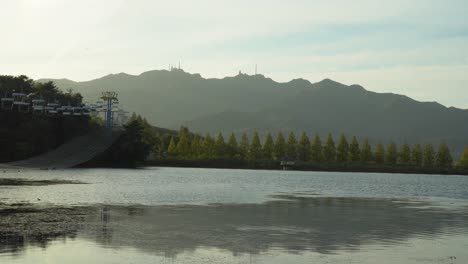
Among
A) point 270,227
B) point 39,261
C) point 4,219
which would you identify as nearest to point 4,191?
point 4,219

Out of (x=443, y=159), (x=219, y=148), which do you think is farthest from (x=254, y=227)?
(x=443, y=159)

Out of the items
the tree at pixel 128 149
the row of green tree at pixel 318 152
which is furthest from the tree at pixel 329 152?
the tree at pixel 128 149

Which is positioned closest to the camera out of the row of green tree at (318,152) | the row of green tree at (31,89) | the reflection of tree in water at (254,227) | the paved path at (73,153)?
the reflection of tree in water at (254,227)

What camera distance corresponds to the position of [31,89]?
148 m

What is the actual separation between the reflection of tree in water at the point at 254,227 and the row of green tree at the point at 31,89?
372 ft

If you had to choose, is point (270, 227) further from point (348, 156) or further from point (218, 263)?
point (348, 156)

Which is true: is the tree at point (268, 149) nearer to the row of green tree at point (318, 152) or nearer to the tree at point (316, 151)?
the row of green tree at point (318, 152)

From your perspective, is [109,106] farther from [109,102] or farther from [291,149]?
[291,149]

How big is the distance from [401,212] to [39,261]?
28340 millimetres

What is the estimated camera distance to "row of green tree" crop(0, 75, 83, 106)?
141 m

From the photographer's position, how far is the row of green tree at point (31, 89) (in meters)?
141

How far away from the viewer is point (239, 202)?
139 ft

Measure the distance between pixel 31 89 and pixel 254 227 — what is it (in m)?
136

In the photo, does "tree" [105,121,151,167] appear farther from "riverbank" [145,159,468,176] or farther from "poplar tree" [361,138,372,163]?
"poplar tree" [361,138,372,163]
